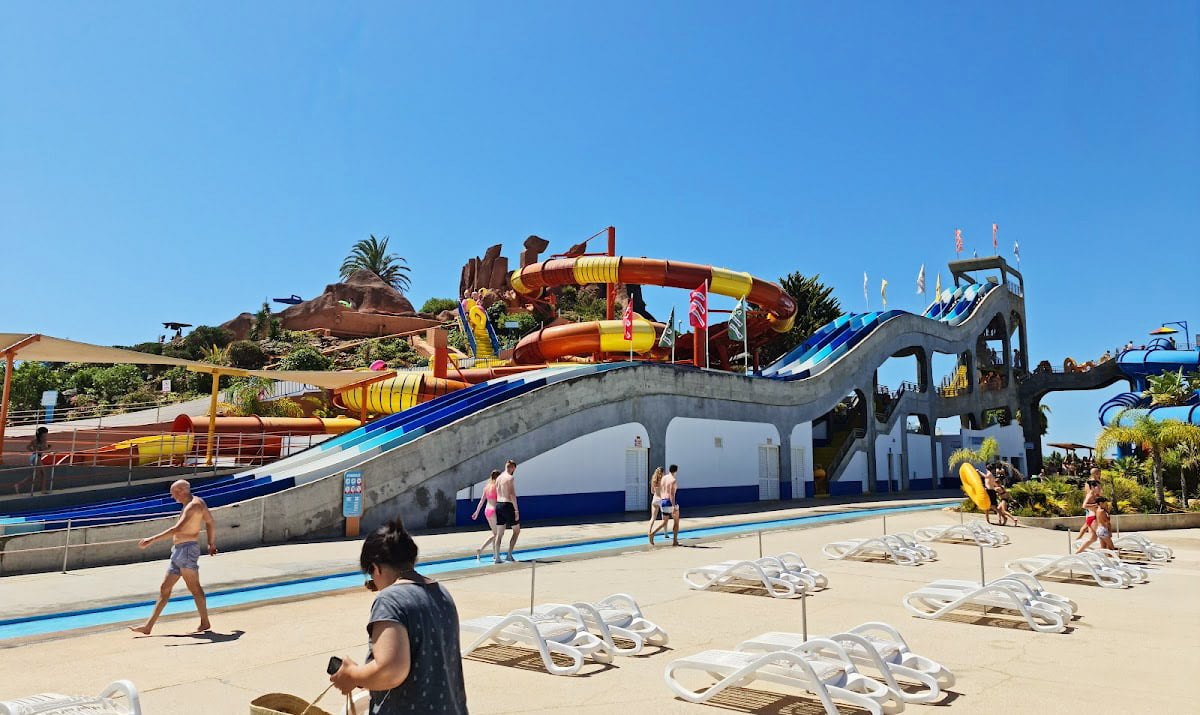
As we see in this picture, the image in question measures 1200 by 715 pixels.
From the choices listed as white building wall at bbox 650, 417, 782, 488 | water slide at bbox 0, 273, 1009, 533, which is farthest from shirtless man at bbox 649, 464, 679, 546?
white building wall at bbox 650, 417, 782, 488

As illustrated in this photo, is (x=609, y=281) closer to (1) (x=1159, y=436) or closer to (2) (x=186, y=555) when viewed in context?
(1) (x=1159, y=436)

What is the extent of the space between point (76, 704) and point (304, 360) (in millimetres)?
61195

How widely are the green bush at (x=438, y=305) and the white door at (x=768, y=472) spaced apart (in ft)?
228

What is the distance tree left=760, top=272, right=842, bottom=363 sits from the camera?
54.3 m

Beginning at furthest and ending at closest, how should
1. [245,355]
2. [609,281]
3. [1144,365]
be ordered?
[245,355]
[1144,365]
[609,281]

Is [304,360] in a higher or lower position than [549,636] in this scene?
higher

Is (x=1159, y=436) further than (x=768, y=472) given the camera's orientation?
No

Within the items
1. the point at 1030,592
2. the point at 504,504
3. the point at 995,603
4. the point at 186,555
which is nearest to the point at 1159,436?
the point at 1030,592

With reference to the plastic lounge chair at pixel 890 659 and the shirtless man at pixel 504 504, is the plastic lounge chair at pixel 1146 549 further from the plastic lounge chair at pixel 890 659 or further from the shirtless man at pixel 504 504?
the shirtless man at pixel 504 504

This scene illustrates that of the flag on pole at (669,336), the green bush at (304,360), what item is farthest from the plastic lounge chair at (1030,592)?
the green bush at (304,360)

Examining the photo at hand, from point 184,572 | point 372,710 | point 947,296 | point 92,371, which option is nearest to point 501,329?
point 92,371

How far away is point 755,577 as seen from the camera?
1007 centimetres

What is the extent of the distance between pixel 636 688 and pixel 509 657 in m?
1.41

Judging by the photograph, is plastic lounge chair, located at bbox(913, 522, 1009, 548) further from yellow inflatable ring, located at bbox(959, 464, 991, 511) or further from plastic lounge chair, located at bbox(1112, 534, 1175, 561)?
yellow inflatable ring, located at bbox(959, 464, 991, 511)
